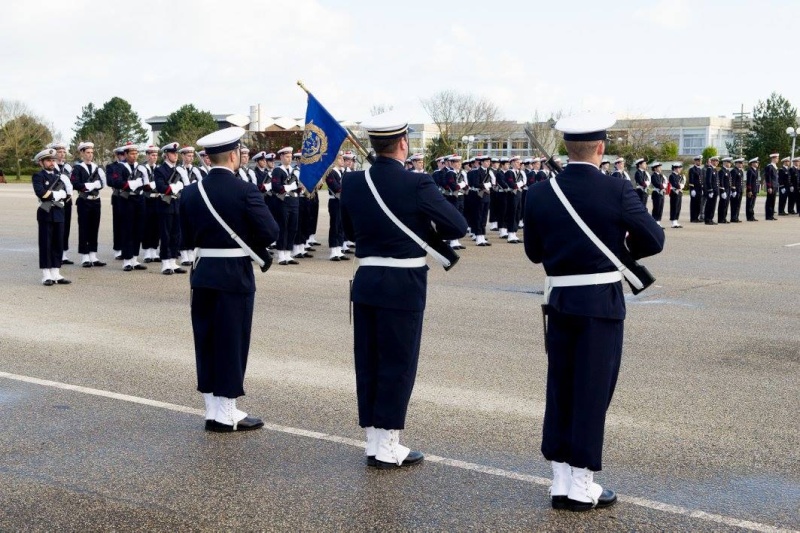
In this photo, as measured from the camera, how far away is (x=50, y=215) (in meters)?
13.6

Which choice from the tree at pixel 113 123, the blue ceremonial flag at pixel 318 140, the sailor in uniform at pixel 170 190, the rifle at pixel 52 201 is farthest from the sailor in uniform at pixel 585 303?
the tree at pixel 113 123

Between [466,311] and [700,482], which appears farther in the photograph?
[466,311]

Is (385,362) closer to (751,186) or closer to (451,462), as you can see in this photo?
(451,462)

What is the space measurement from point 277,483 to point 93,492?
3.20 feet

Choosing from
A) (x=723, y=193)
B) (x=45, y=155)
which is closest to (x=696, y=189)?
(x=723, y=193)

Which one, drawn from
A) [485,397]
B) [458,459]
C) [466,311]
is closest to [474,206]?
[466,311]

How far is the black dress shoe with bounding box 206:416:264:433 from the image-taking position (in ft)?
19.6

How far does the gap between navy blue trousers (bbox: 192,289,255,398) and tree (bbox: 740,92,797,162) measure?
60406 mm

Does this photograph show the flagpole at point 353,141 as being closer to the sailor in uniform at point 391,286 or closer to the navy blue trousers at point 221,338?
the sailor in uniform at point 391,286

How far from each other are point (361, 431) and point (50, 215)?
924cm

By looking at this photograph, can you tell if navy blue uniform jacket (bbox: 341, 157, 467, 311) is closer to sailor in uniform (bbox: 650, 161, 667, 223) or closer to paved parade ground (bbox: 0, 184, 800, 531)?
paved parade ground (bbox: 0, 184, 800, 531)

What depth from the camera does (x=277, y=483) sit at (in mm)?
5012

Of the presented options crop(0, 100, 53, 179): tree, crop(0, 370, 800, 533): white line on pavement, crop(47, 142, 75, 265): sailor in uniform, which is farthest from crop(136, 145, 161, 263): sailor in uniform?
crop(0, 100, 53, 179): tree

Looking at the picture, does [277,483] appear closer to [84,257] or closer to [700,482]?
[700,482]
